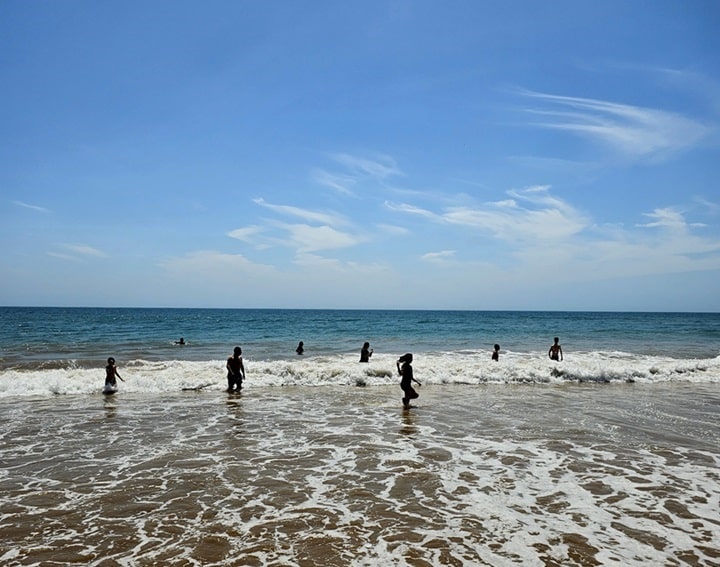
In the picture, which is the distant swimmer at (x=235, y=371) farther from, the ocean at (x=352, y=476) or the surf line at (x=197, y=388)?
the surf line at (x=197, y=388)

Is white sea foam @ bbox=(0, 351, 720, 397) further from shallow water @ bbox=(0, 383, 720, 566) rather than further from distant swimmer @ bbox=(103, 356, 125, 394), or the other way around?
shallow water @ bbox=(0, 383, 720, 566)

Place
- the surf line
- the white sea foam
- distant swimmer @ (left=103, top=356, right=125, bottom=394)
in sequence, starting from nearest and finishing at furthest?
1. distant swimmer @ (left=103, top=356, right=125, bottom=394)
2. the white sea foam
3. the surf line

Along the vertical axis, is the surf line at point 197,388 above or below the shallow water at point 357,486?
below

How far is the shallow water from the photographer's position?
20.1ft

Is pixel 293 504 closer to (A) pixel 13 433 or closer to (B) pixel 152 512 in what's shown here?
(B) pixel 152 512

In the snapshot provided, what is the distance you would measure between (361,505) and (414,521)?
3.06 ft

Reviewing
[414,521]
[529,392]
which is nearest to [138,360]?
[529,392]

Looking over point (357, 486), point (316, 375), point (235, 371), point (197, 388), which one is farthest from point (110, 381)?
point (357, 486)

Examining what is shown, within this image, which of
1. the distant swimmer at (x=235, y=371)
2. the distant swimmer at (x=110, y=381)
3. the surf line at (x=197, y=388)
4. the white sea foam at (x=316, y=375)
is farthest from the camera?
the surf line at (x=197, y=388)

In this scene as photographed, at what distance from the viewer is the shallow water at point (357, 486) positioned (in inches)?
241

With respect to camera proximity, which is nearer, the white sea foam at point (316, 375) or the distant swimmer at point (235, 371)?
the distant swimmer at point (235, 371)

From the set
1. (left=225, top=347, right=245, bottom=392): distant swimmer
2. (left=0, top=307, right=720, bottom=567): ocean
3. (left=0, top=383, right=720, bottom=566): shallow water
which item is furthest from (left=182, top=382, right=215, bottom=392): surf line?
(left=0, top=383, right=720, bottom=566): shallow water

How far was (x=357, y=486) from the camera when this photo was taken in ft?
27.5

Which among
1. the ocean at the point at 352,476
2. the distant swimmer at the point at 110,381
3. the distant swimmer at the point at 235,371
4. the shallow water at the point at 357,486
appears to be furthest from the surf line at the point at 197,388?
the shallow water at the point at 357,486
